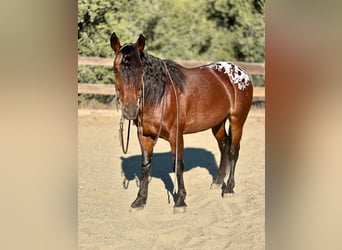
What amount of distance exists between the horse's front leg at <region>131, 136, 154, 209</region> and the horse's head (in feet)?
0.38

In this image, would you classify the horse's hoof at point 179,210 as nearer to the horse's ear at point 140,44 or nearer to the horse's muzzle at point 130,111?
the horse's muzzle at point 130,111

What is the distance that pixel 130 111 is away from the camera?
3.57 feet

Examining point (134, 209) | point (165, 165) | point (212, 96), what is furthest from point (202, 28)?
point (134, 209)

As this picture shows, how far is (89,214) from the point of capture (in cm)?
120

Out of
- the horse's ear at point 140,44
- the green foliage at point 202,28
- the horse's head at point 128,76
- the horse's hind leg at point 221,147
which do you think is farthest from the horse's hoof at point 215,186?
the green foliage at point 202,28

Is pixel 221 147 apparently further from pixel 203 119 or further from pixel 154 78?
pixel 154 78

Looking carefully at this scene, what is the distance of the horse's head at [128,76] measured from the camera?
108 cm

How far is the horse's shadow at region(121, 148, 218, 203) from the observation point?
1246 millimetres

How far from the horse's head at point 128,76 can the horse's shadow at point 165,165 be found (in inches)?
8.3

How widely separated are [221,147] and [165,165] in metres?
0.22

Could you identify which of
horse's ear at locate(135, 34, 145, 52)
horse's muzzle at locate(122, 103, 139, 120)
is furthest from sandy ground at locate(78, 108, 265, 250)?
horse's ear at locate(135, 34, 145, 52)

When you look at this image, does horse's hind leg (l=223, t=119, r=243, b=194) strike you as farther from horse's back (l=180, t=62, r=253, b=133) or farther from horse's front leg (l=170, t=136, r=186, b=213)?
horse's front leg (l=170, t=136, r=186, b=213)
